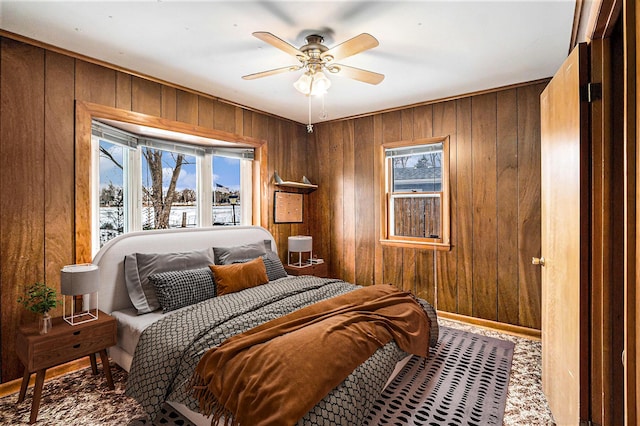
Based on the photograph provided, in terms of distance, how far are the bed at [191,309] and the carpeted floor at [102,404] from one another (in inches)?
8.0

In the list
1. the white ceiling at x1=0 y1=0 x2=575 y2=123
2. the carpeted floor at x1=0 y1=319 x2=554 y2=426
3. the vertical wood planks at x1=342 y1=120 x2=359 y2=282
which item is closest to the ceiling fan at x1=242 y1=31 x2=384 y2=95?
the white ceiling at x1=0 y1=0 x2=575 y2=123

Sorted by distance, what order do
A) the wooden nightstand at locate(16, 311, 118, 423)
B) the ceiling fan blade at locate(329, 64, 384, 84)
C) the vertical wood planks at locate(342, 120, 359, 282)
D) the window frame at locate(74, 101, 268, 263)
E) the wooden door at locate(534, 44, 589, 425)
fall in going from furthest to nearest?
1. the vertical wood planks at locate(342, 120, 359, 282)
2. the window frame at locate(74, 101, 268, 263)
3. the ceiling fan blade at locate(329, 64, 384, 84)
4. the wooden nightstand at locate(16, 311, 118, 423)
5. the wooden door at locate(534, 44, 589, 425)

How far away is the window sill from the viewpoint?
4.03 metres

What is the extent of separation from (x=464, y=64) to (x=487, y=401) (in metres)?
2.76

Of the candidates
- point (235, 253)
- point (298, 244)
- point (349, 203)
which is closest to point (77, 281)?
point (235, 253)

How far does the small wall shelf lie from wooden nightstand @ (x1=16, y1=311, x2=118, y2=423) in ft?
8.57

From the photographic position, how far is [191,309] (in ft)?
8.45

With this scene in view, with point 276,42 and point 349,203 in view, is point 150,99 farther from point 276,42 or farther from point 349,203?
point 349,203

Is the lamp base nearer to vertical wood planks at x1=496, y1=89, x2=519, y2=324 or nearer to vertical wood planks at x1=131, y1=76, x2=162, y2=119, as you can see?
vertical wood planks at x1=131, y1=76, x2=162, y2=119

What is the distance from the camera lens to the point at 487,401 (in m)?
2.29

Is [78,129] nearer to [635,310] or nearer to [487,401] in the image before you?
[635,310]

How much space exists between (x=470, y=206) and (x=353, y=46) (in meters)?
2.49

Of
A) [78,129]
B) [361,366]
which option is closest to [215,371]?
[361,366]

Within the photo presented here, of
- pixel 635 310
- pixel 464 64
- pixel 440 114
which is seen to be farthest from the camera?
pixel 440 114
